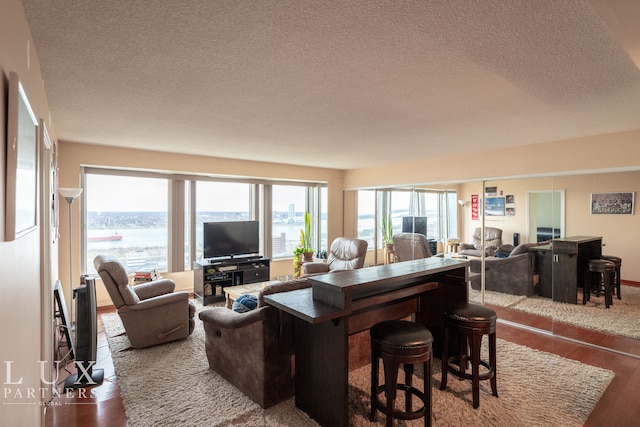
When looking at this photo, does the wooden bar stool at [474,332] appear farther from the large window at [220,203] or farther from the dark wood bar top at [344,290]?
the large window at [220,203]

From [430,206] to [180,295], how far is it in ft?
13.8

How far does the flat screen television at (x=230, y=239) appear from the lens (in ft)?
18.0

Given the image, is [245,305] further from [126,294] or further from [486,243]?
[486,243]

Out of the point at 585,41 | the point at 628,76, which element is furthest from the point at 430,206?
the point at 585,41

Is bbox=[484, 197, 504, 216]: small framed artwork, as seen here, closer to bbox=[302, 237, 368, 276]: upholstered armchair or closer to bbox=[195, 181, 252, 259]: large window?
bbox=[302, 237, 368, 276]: upholstered armchair

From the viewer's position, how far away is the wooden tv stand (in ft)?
17.1

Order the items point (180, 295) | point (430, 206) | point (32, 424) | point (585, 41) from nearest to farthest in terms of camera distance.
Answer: point (32, 424) → point (585, 41) → point (180, 295) → point (430, 206)

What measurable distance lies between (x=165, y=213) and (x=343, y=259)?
3164 mm

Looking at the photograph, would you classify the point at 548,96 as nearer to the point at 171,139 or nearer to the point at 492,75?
the point at 492,75

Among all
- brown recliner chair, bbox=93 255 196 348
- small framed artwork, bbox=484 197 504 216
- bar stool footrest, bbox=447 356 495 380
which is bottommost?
bar stool footrest, bbox=447 356 495 380

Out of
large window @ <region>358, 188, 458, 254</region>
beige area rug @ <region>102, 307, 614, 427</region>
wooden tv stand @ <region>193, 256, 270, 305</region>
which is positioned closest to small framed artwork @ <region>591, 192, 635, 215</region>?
beige area rug @ <region>102, 307, 614, 427</region>

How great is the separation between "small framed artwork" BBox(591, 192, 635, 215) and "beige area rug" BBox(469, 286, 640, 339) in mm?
924

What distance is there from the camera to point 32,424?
1.60 metres

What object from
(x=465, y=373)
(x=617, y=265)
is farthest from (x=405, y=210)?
(x=465, y=373)
